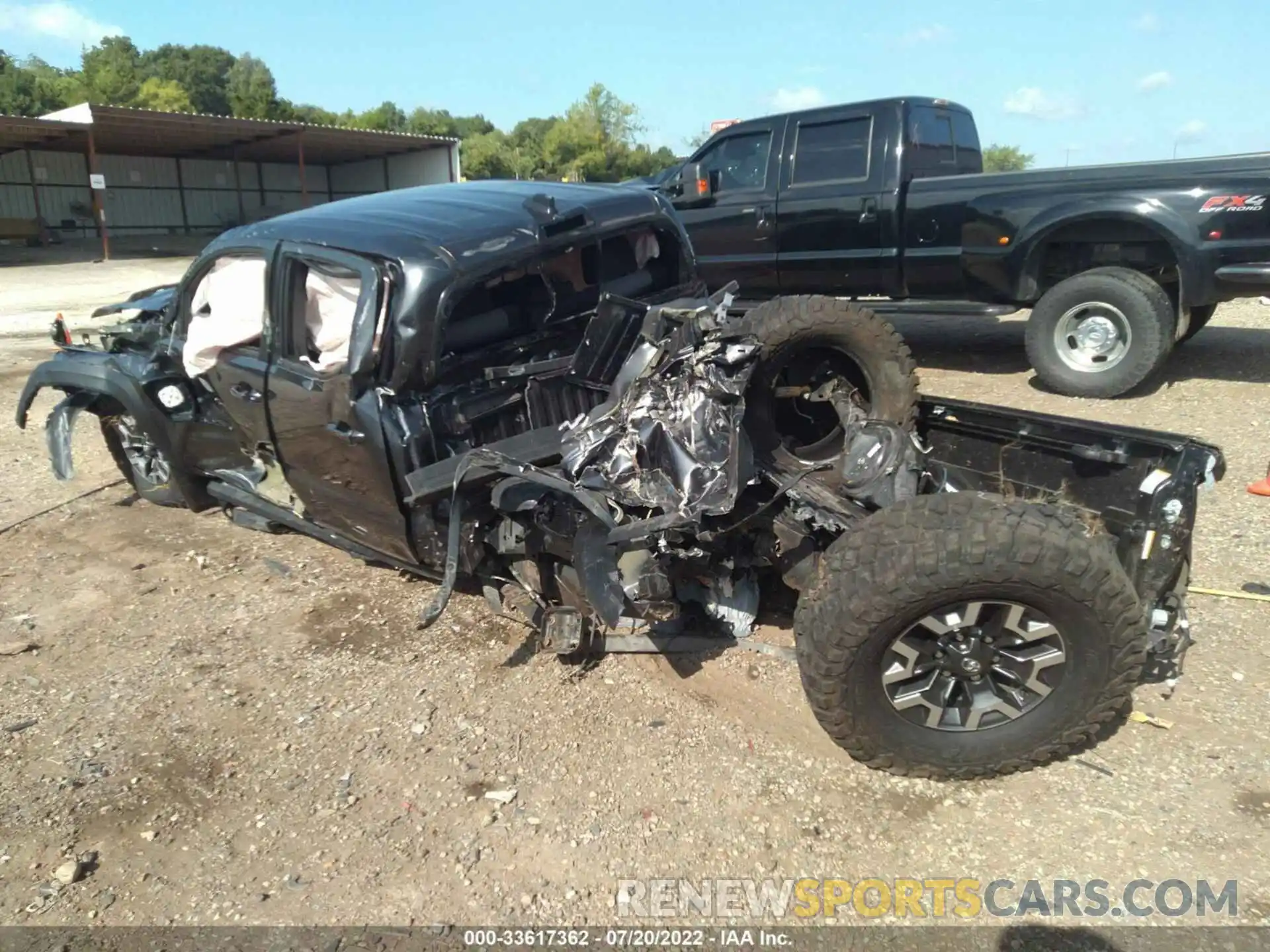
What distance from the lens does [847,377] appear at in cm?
449

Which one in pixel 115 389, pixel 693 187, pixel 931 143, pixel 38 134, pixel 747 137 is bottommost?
pixel 115 389

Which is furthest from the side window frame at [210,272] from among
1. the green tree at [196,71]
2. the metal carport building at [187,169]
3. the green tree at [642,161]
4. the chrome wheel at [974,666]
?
the green tree at [196,71]

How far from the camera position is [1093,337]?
7164 millimetres

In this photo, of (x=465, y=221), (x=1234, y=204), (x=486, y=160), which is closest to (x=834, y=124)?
(x=1234, y=204)

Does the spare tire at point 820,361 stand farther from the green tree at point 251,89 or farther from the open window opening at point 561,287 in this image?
the green tree at point 251,89

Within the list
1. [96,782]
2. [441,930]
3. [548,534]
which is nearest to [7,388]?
[96,782]

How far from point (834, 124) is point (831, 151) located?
0.25 meters

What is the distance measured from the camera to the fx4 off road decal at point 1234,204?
20.6ft

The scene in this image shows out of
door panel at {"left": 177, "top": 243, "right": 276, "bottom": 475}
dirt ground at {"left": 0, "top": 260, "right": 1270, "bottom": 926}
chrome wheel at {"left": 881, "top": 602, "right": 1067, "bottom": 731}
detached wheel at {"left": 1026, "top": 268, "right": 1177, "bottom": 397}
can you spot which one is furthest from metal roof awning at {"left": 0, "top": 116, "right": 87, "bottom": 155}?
chrome wheel at {"left": 881, "top": 602, "right": 1067, "bottom": 731}

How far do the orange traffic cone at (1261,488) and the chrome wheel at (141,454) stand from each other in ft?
21.2

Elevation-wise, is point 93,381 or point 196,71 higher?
point 196,71

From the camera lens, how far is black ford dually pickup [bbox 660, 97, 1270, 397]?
6.51 meters

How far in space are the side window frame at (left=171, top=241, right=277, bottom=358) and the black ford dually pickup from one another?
5.36m

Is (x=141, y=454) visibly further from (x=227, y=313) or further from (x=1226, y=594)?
(x=1226, y=594)
